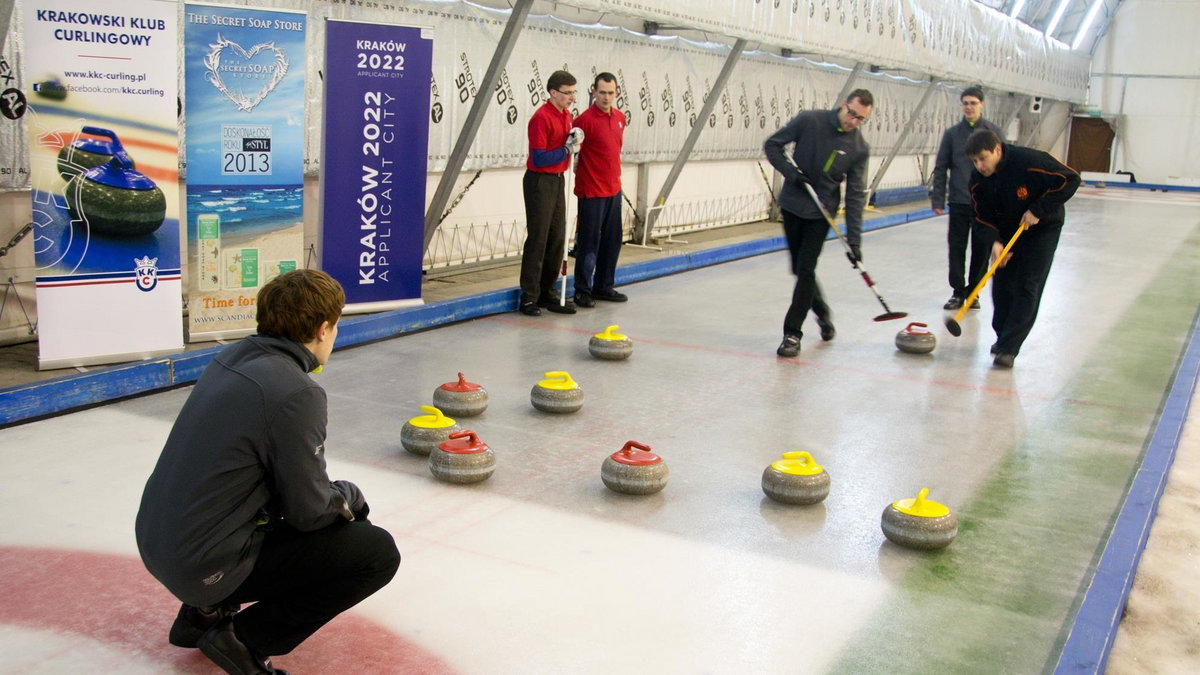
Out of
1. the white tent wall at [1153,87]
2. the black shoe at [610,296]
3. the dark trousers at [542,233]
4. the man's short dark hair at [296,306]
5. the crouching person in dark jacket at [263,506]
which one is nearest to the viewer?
the crouching person in dark jacket at [263,506]

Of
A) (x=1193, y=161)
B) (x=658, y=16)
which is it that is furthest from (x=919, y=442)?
(x=1193, y=161)

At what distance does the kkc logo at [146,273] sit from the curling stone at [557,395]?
2.11 metres

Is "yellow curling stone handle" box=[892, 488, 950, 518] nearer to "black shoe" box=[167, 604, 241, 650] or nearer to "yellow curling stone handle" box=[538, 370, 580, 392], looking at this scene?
"yellow curling stone handle" box=[538, 370, 580, 392]

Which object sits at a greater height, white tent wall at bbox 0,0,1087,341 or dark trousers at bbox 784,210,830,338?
white tent wall at bbox 0,0,1087,341

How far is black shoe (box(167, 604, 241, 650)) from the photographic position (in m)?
2.86

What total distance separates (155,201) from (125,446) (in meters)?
1.58

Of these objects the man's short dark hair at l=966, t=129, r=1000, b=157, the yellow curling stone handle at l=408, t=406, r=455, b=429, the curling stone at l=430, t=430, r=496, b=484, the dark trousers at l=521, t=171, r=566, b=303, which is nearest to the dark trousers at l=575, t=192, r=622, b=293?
the dark trousers at l=521, t=171, r=566, b=303

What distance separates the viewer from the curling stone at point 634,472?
4.32 metres

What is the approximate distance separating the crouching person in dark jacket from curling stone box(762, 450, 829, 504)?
74.3 inches

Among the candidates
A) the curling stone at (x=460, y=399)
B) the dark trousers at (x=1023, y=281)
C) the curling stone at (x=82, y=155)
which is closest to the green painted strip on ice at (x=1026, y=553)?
the dark trousers at (x=1023, y=281)

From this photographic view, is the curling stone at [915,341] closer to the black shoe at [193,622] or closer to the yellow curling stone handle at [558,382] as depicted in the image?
the yellow curling stone handle at [558,382]

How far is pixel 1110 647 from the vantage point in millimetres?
3287

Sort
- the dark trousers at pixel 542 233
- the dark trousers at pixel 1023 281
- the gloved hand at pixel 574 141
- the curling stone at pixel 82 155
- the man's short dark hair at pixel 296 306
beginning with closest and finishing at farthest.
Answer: the man's short dark hair at pixel 296 306 → the curling stone at pixel 82 155 → the dark trousers at pixel 1023 281 → the gloved hand at pixel 574 141 → the dark trousers at pixel 542 233

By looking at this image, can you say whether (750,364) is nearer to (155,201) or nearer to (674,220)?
(155,201)
